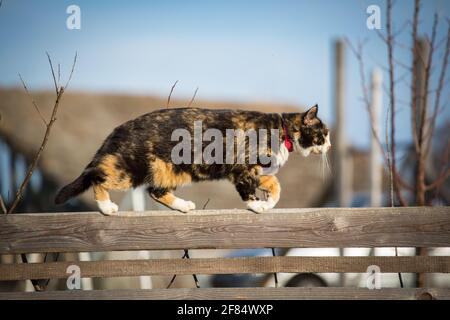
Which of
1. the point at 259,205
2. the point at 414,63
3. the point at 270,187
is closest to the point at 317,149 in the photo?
the point at 270,187

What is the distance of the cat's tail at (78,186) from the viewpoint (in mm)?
3578

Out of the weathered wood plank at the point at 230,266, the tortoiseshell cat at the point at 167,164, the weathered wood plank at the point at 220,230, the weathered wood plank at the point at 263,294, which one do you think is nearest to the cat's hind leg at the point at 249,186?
the tortoiseshell cat at the point at 167,164

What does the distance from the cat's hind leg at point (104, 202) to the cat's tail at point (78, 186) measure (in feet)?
0.23

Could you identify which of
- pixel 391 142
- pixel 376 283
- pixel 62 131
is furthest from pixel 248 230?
pixel 62 131

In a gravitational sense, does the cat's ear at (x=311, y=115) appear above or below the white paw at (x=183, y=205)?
above

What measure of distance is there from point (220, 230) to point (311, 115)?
4.18 ft

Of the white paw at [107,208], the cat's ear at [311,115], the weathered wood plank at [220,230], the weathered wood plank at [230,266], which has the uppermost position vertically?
the cat's ear at [311,115]

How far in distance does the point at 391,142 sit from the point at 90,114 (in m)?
12.7

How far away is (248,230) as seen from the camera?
324cm

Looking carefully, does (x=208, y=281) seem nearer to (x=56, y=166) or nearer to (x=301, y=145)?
(x=301, y=145)

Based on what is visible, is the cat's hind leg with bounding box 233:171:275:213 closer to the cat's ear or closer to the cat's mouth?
the cat's mouth

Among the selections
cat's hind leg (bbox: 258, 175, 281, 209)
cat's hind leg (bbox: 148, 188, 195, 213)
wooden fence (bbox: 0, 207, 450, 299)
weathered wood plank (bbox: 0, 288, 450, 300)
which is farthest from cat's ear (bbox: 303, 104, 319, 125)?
weathered wood plank (bbox: 0, 288, 450, 300)

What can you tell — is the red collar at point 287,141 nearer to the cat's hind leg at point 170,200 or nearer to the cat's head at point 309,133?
the cat's head at point 309,133

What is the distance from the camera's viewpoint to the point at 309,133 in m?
3.97
